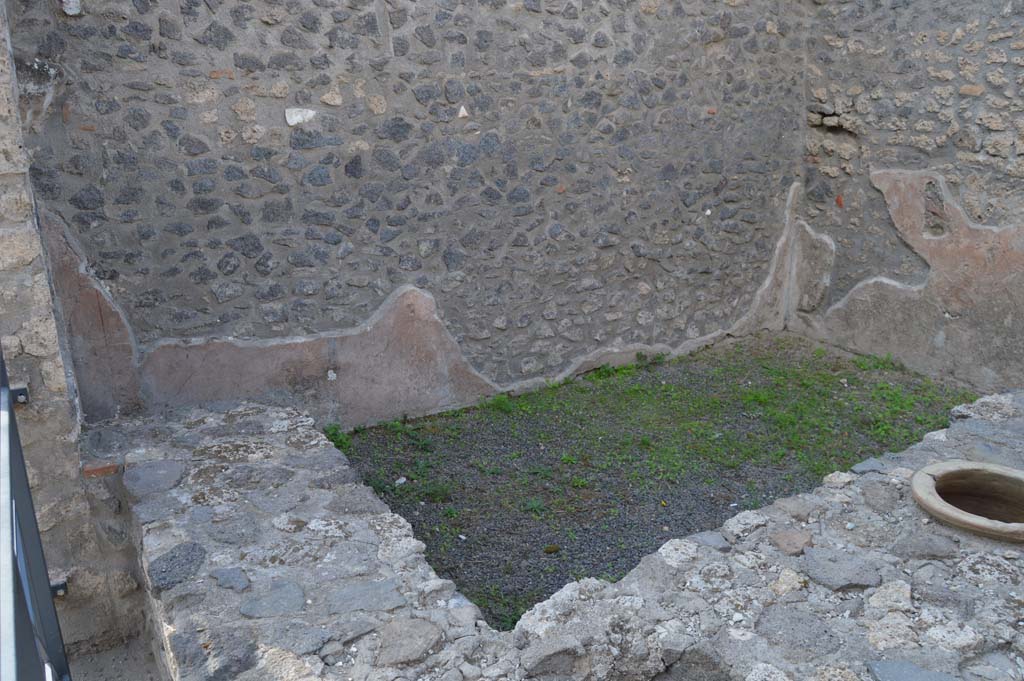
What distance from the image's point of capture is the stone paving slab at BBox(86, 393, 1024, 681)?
7.50 feet

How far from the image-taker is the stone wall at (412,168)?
369 cm

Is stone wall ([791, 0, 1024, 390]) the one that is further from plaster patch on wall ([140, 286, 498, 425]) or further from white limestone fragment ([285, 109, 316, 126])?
white limestone fragment ([285, 109, 316, 126])

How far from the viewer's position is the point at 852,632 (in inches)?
94.3

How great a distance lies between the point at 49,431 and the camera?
9.76 feet

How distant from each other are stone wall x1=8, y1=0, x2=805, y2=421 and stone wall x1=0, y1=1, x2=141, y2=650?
0.81 metres

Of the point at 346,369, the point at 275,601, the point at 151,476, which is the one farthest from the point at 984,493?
the point at 151,476

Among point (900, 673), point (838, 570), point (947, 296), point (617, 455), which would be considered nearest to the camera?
→ point (900, 673)

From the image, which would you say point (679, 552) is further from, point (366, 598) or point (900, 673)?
point (366, 598)

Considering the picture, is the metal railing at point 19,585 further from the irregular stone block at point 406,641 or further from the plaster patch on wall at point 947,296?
the plaster patch on wall at point 947,296

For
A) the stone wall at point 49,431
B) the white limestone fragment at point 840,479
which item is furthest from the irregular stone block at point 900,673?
the stone wall at point 49,431

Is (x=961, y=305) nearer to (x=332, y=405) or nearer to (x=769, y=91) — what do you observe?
(x=769, y=91)

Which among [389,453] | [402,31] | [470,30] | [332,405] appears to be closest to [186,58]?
[402,31]

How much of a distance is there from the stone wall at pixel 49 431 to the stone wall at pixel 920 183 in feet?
15.3

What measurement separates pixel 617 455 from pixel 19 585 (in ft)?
10.4
